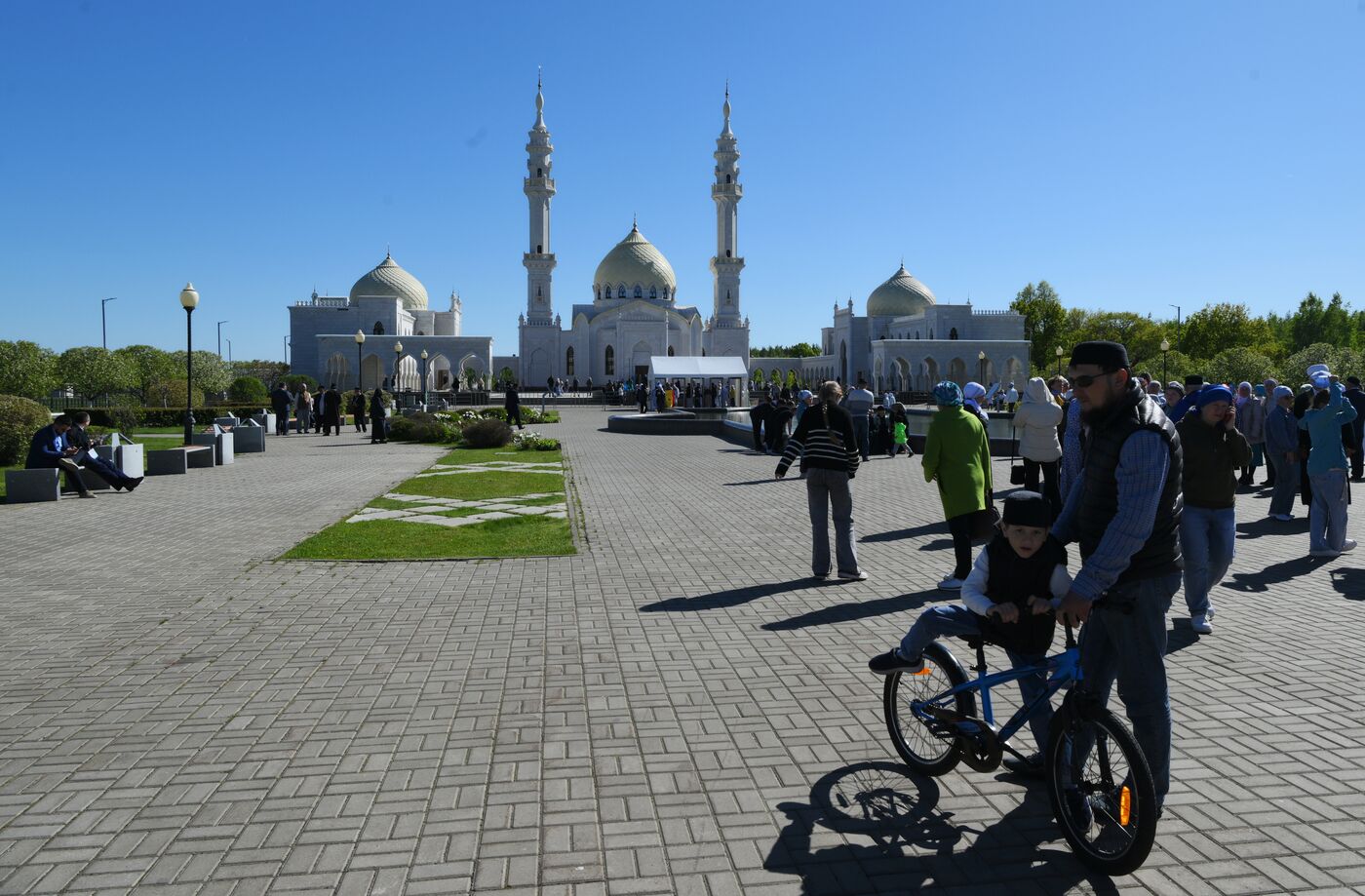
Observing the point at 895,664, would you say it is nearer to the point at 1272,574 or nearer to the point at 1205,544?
the point at 1205,544

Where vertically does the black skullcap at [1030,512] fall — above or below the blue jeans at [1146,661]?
above

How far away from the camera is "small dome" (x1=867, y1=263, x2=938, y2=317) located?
83.2 m

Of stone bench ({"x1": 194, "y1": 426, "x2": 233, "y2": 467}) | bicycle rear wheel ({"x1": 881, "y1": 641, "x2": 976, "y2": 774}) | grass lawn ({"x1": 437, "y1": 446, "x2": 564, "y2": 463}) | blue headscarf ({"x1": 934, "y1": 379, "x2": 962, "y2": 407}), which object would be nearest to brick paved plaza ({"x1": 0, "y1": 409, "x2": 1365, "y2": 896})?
bicycle rear wheel ({"x1": 881, "y1": 641, "x2": 976, "y2": 774})

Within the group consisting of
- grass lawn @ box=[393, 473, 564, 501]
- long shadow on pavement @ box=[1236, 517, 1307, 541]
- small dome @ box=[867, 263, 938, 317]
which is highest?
small dome @ box=[867, 263, 938, 317]

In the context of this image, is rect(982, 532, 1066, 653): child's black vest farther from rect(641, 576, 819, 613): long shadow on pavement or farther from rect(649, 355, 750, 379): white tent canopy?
rect(649, 355, 750, 379): white tent canopy

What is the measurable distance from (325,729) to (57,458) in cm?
1122

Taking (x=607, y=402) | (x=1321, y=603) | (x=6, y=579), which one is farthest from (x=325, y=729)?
(x=607, y=402)

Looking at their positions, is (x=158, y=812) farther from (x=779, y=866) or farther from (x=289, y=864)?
(x=779, y=866)

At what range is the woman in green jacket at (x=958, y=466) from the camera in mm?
7719

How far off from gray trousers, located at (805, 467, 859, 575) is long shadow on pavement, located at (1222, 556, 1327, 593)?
3131mm

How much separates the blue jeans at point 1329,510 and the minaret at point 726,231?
6929 centimetres

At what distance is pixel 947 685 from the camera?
4.22 meters

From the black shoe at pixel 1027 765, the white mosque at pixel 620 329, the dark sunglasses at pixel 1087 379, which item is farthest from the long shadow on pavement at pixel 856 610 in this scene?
the white mosque at pixel 620 329

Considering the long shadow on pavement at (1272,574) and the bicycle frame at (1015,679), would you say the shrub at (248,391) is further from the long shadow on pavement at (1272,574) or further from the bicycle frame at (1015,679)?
the bicycle frame at (1015,679)
